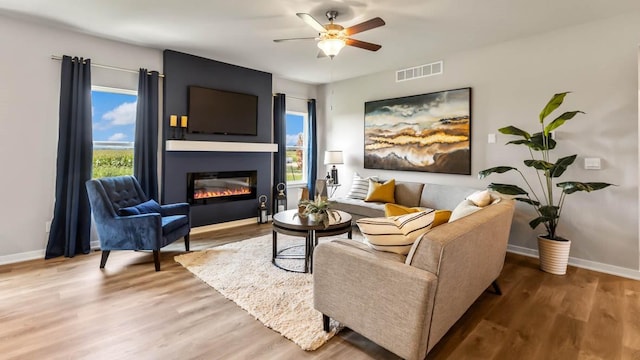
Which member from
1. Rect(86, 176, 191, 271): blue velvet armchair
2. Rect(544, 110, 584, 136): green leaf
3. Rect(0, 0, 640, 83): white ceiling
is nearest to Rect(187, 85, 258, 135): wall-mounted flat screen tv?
Rect(0, 0, 640, 83): white ceiling

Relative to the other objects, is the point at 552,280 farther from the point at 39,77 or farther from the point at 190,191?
the point at 39,77

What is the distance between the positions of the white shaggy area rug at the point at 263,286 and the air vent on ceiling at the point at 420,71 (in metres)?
3.48

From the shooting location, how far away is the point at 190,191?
4980 mm

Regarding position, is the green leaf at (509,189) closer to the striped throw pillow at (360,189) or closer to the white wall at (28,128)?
the striped throw pillow at (360,189)

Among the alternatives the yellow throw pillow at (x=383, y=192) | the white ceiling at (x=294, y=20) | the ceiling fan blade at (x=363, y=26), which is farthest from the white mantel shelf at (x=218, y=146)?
the ceiling fan blade at (x=363, y=26)

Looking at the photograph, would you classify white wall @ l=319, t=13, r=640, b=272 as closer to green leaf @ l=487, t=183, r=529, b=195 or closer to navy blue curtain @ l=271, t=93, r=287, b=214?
green leaf @ l=487, t=183, r=529, b=195

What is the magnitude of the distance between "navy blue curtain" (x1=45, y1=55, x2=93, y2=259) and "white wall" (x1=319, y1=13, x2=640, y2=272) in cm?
500

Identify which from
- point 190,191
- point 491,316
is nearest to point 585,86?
point 491,316

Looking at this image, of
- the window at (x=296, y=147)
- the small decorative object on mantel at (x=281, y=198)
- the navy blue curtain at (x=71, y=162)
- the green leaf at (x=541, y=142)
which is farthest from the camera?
the window at (x=296, y=147)

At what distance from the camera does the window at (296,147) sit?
21.5ft

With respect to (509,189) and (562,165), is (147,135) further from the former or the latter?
(562,165)

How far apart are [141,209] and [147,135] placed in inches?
49.0

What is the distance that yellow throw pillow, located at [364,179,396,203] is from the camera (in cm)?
500

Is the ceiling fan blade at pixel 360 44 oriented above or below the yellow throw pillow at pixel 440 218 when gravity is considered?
above
